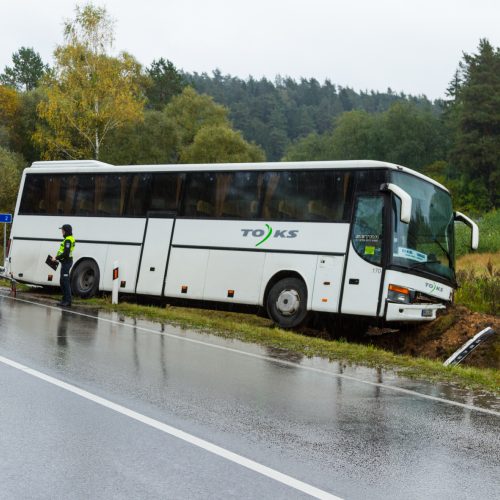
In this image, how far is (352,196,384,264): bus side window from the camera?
604 inches

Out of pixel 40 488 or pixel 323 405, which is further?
pixel 323 405

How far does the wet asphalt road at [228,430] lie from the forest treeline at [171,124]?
41.6 meters

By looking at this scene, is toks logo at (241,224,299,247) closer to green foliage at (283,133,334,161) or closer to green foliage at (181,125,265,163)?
green foliage at (181,125,265,163)

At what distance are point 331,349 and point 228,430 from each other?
652 centimetres

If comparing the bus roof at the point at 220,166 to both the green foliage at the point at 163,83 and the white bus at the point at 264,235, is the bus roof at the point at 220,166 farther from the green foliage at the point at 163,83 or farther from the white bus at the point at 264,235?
the green foliage at the point at 163,83

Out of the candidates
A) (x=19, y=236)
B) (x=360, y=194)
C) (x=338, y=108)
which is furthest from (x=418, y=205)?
(x=338, y=108)

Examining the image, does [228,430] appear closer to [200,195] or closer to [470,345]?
[470,345]

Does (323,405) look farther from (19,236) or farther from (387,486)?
(19,236)

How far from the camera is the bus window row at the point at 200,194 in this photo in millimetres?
16469

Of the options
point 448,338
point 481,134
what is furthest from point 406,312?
point 481,134

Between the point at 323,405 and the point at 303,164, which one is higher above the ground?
the point at 303,164

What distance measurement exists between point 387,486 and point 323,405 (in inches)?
115

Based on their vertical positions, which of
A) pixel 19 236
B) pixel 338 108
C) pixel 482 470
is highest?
pixel 338 108

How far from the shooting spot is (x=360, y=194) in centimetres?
1582
